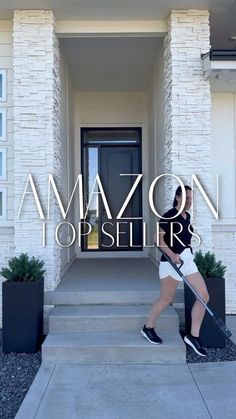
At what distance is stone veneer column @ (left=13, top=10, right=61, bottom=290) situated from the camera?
564 centimetres

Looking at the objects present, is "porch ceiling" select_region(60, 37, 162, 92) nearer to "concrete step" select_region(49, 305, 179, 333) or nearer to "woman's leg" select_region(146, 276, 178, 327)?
"woman's leg" select_region(146, 276, 178, 327)

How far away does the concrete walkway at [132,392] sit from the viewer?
11.2ft

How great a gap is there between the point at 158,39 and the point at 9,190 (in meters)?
2.99

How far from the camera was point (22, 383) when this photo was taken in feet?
Answer: 13.5

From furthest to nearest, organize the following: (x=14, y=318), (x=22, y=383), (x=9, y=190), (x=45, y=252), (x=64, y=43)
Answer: (x=64, y=43), (x=9, y=190), (x=45, y=252), (x=14, y=318), (x=22, y=383)

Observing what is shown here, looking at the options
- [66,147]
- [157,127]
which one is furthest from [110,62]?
[66,147]

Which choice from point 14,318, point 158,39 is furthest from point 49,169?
point 158,39

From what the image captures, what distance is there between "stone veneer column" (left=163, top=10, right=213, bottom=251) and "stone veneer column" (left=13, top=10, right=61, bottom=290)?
1578 millimetres

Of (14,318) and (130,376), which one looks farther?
(14,318)

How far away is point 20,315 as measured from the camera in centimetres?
488

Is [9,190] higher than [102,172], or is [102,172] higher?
[102,172]

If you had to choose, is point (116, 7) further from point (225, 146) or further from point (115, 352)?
point (115, 352)

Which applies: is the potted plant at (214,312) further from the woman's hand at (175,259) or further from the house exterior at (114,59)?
the house exterior at (114,59)

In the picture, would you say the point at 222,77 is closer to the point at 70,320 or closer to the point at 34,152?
the point at 34,152
